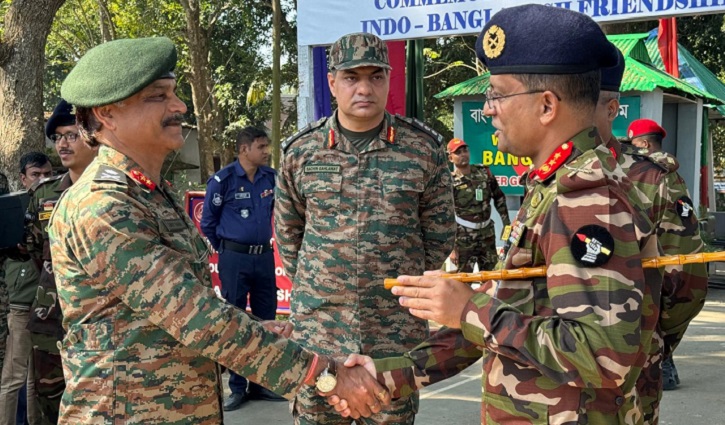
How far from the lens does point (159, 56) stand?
2.29m

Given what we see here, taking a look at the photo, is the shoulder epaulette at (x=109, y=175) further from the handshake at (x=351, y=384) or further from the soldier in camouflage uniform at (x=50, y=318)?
the soldier in camouflage uniform at (x=50, y=318)

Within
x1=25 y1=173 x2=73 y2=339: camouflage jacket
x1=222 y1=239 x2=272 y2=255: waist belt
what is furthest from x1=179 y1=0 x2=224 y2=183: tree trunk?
x1=25 y1=173 x2=73 y2=339: camouflage jacket

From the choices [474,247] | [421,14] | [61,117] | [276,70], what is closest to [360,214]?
[61,117]

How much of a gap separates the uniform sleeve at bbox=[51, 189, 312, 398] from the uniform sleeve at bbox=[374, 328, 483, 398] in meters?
0.45

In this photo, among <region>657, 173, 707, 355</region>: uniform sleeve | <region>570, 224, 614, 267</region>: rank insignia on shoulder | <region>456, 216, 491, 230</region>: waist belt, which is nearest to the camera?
<region>570, 224, 614, 267</region>: rank insignia on shoulder

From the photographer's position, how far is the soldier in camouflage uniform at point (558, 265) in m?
1.68

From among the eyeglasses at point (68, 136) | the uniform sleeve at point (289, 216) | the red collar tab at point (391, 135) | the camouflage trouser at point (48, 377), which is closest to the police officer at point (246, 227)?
the camouflage trouser at point (48, 377)

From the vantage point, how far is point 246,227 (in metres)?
6.23

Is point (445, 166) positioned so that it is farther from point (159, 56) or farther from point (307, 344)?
point (159, 56)

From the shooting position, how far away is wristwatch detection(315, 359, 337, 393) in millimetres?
2438

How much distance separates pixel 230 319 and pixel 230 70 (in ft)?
80.5

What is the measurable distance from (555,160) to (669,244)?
52.5 inches

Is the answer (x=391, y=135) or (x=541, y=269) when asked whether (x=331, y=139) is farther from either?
(x=541, y=269)

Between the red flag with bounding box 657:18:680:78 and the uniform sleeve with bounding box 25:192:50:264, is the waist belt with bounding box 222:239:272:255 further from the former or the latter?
the red flag with bounding box 657:18:680:78
